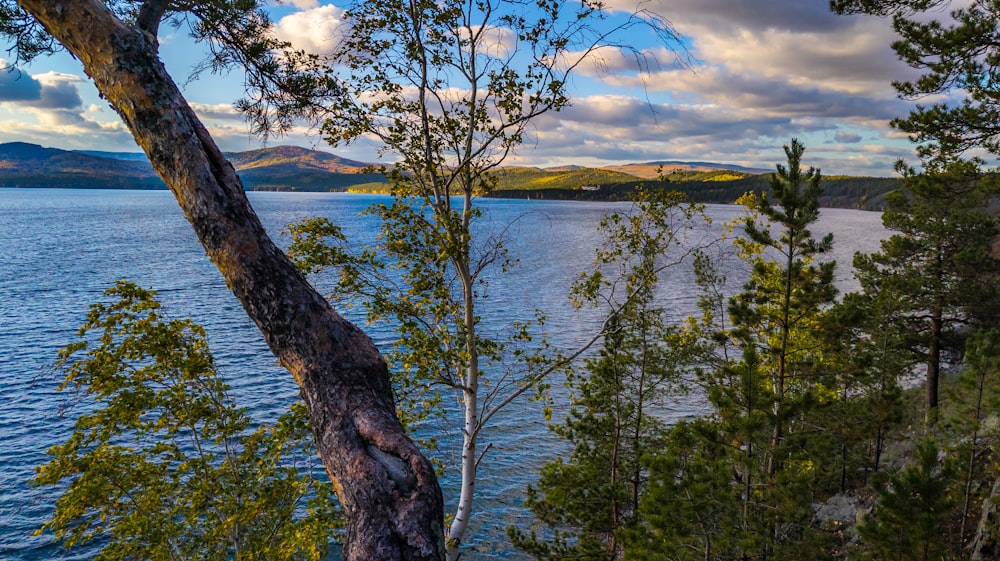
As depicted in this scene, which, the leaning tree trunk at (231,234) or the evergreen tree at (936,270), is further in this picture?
the evergreen tree at (936,270)

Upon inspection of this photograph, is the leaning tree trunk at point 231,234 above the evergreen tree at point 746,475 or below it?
above

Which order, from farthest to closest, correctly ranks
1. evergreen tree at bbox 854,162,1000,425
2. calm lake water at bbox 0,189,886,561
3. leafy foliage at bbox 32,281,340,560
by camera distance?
evergreen tree at bbox 854,162,1000,425, calm lake water at bbox 0,189,886,561, leafy foliage at bbox 32,281,340,560

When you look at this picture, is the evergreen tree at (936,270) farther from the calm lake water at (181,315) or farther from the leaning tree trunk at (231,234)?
the leaning tree trunk at (231,234)

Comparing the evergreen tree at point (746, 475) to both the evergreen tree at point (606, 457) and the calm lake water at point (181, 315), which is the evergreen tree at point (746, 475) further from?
the calm lake water at point (181, 315)

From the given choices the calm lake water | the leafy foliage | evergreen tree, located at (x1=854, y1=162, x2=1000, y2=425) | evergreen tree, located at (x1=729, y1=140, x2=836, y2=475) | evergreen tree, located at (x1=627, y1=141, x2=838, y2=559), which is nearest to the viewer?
the leafy foliage

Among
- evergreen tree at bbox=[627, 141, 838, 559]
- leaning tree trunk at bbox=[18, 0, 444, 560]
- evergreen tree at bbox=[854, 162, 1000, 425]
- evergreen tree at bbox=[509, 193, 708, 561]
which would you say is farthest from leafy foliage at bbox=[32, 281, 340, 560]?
evergreen tree at bbox=[854, 162, 1000, 425]

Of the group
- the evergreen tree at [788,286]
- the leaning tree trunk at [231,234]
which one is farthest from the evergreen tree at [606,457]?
the leaning tree trunk at [231,234]

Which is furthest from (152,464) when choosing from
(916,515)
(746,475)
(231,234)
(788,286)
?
(788,286)

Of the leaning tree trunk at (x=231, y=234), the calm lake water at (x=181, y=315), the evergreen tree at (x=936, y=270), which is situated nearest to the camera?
the leaning tree trunk at (x=231, y=234)

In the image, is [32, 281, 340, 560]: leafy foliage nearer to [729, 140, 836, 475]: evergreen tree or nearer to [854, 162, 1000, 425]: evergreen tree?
[729, 140, 836, 475]: evergreen tree

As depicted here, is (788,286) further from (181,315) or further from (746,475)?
(181,315)

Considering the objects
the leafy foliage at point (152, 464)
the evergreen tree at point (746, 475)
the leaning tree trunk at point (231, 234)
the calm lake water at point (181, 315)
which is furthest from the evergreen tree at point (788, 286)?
the leaning tree trunk at point (231, 234)

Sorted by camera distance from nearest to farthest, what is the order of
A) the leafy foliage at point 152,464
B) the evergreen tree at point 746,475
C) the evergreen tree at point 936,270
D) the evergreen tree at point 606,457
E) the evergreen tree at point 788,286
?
the leafy foliage at point 152,464 < the evergreen tree at point 746,475 < the evergreen tree at point 788,286 < the evergreen tree at point 606,457 < the evergreen tree at point 936,270

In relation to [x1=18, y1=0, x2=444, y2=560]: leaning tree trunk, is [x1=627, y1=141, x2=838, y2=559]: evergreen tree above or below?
below
